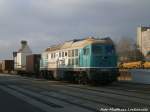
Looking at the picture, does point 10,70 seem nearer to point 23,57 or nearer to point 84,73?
point 23,57

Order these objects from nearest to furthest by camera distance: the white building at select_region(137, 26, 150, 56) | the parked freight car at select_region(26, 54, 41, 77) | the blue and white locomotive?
1. the blue and white locomotive
2. the parked freight car at select_region(26, 54, 41, 77)
3. the white building at select_region(137, 26, 150, 56)

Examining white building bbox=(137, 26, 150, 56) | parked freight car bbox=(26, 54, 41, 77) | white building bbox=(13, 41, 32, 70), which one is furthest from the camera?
white building bbox=(137, 26, 150, 56)

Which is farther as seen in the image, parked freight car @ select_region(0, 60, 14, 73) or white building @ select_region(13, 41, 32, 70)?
parked freight car @ select_region(0, 60, 14, 73)

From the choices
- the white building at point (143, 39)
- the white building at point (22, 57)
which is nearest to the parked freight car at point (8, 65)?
the white building at point (22, 57)

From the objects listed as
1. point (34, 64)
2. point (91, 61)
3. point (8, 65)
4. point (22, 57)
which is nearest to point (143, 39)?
point (8, 65)

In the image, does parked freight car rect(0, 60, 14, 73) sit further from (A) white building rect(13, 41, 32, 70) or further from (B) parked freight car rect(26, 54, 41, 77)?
(B) parked freight car rect(26, 54, 41, 77)

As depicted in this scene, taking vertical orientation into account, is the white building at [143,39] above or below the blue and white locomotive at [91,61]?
above

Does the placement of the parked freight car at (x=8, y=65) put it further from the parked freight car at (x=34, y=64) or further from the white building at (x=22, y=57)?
the parked freight car at (x=34, y=64)

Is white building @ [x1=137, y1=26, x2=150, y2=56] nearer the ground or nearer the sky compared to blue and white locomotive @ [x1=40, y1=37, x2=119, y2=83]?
nearer the sky

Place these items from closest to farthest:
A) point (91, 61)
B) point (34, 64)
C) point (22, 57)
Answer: point (91, 61)
point (34, 64)
point (22, 57)

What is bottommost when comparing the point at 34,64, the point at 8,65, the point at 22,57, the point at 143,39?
the point at 34,64

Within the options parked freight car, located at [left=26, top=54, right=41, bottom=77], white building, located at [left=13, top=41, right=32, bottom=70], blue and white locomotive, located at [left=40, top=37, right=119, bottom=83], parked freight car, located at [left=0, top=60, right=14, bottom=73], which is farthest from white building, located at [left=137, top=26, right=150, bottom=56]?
blue and white locomotive, located at [left=40, top=37, right=119, bottom=83]

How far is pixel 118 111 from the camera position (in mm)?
14938

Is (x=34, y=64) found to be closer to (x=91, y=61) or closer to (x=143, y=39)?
(x=91, y=61)
